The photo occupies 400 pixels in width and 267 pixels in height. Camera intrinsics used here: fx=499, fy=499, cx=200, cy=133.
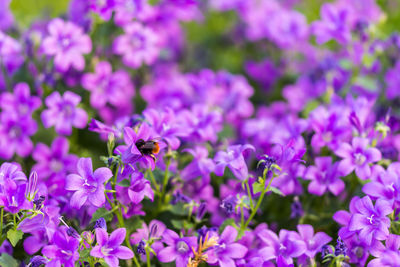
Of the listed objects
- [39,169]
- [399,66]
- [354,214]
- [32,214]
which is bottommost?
[39,169]

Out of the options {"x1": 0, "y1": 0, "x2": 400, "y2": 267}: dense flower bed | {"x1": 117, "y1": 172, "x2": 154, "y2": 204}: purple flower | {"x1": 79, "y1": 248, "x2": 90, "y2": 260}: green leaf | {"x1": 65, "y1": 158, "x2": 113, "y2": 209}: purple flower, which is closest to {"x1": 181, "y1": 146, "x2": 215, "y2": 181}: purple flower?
{"x1": 0, "y1": 0, "x2": 400, "y2": 267}: dense flower bed

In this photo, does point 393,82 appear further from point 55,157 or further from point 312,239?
point 55,157

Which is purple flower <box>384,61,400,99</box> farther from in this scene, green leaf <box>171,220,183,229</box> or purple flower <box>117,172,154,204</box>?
purple flower <box>117,172,154,204</box>

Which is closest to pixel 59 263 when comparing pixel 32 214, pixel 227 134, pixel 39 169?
pixel 32 214

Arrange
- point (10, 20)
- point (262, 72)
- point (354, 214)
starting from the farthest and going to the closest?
point (262, 72)
point (10, 20)
point (354, 214)

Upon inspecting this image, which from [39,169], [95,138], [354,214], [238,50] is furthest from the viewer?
[238,50]

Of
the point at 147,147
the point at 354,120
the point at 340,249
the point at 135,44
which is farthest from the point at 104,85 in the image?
the point at 340,249

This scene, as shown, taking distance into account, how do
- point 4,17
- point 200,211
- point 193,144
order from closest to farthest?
point 200,211 < point 193,144 < point 4,17

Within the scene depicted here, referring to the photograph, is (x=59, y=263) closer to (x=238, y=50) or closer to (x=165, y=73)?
(x=165, y=73)
